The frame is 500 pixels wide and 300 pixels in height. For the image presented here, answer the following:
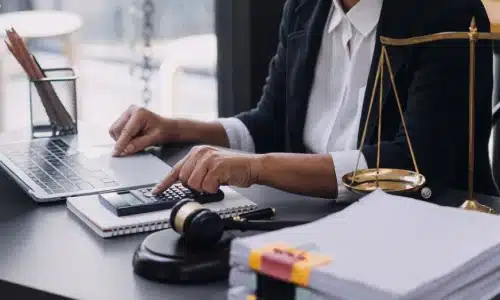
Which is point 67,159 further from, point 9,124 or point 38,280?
point 9,124

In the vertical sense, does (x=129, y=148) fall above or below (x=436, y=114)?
below

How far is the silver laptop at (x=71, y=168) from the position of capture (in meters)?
1.53

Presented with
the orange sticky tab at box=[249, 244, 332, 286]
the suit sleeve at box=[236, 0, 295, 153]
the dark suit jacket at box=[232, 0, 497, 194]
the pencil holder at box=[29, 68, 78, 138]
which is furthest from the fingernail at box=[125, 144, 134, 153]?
the orange sticky tab at box=[249, 244, 332, 286]

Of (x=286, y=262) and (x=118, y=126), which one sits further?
(x=118, y=126)

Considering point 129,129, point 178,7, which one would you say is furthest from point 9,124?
point 129,129

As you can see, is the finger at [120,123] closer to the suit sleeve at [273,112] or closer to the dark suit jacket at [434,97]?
the suit sleeve at [273,112]

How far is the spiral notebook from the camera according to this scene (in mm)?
1299

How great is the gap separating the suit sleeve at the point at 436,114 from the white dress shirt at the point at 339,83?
8.3 inches

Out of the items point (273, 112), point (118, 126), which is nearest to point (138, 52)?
point (273, 112)

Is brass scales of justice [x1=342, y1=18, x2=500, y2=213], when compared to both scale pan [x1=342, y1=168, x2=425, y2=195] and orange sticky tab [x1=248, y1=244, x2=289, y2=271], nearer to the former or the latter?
scale pan [x1=342, y1=168, x2=425, y2=195]

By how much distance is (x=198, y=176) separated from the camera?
1430mm

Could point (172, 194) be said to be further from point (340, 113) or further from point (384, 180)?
point (340, 113)

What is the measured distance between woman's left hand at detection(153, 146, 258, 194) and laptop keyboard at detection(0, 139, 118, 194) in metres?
0.16

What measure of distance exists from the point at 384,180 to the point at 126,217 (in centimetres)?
42
